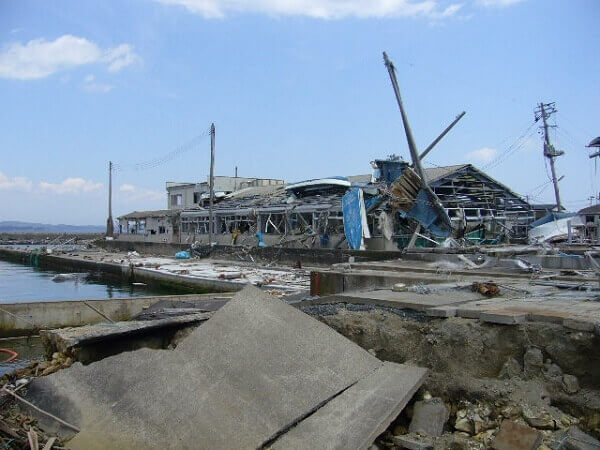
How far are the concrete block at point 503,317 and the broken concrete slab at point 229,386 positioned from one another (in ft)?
3.70

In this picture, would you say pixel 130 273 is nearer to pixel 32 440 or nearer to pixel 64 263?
pixel 64 263

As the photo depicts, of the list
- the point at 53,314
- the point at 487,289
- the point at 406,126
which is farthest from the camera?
the point at 406,126

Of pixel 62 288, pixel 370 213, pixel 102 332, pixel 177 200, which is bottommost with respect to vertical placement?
pixel 62 288

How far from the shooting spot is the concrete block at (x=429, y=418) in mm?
5340

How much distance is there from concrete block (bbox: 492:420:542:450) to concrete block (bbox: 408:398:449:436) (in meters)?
0.64

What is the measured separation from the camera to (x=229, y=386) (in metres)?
5.24

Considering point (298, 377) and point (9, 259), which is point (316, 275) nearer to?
point (298, 377)

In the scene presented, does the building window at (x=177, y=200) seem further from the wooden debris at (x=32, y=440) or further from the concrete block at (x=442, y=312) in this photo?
the wooden debris at (x=32, y=440)

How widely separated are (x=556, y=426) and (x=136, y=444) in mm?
3962

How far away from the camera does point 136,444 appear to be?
4.79 meters

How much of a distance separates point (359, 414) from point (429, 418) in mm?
863

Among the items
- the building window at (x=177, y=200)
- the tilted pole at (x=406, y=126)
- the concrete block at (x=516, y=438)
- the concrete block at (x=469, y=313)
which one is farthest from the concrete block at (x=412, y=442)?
the building window at (x=177, y=200)

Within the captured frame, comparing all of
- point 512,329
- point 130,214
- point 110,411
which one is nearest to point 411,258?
point 512,329

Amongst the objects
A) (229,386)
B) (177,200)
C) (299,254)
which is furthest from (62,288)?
(177,200)
